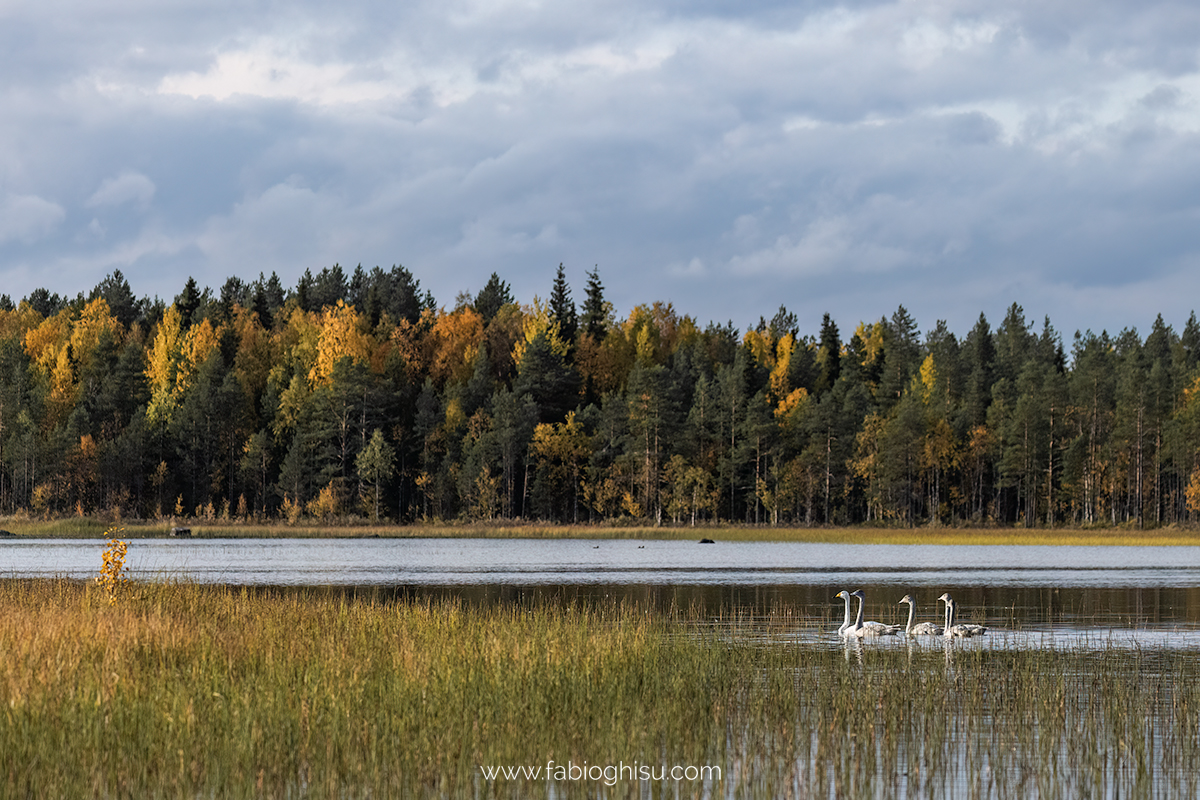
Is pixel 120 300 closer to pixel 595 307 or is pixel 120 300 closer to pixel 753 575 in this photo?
pixel 595 307

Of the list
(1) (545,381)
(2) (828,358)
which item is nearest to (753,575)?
(1) (545,381)

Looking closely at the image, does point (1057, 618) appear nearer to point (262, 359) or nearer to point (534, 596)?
point (534, 596)

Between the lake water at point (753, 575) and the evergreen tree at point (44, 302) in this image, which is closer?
the lake water at point (753, 575)

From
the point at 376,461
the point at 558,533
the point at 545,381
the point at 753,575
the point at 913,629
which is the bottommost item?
the point at 558,533

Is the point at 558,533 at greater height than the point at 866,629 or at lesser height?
lesser

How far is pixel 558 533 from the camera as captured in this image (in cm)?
8650

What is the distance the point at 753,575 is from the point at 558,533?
40151 millimetres

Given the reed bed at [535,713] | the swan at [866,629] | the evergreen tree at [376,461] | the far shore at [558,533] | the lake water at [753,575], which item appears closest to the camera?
the reed bed at [535,713]

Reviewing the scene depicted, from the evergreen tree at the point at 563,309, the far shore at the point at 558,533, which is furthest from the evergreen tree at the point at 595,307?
the far shore at the point at 558,533

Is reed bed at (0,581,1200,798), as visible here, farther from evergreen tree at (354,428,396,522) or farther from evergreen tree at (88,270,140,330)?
evergreen tree at (88,270,140,330)

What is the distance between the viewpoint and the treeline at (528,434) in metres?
112

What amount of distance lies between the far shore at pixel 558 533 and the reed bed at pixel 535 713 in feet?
209

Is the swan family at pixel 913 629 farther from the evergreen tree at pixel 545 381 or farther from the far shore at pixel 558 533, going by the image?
the evergreen tree at pixel 545 381

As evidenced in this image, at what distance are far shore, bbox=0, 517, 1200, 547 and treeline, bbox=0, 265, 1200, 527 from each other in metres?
9.91
